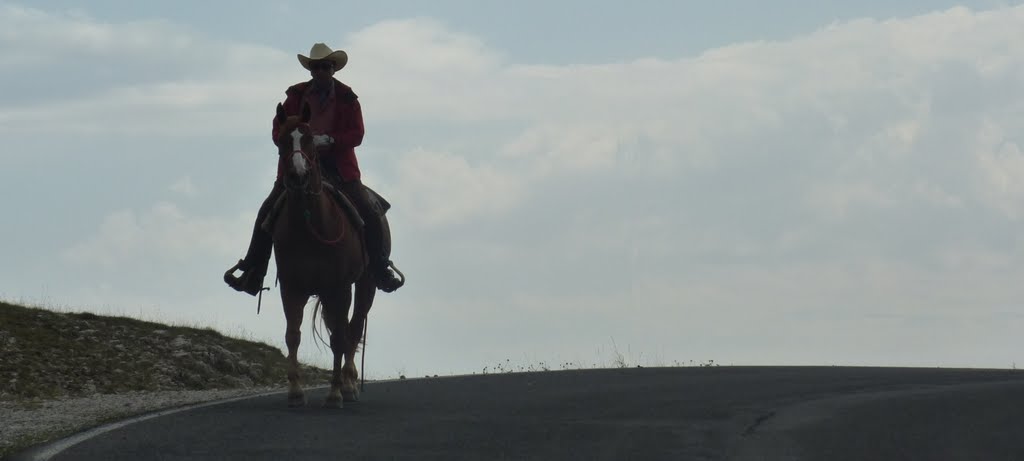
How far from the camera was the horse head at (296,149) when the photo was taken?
39.7 feet

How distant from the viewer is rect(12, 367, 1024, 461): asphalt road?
914cm

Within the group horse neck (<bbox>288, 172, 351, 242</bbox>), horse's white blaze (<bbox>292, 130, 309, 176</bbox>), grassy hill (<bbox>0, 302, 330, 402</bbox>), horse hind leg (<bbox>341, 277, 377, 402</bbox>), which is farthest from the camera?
grassy hill (<bbox>0, 302, 330, 402</bbox>)

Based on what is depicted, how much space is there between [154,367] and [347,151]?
1124cm

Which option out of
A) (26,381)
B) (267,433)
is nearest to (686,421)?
(267,433)

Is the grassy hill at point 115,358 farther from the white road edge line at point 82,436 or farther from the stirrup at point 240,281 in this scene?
the white road edge line at point 82,436

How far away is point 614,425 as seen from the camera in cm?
1081

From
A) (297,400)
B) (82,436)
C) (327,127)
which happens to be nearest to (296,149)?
(327,127)

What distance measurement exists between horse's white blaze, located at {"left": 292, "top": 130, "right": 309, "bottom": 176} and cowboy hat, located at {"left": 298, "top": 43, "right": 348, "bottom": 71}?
1.91 m

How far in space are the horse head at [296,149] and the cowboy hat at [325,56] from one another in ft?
5.52

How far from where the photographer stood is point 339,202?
1352cm

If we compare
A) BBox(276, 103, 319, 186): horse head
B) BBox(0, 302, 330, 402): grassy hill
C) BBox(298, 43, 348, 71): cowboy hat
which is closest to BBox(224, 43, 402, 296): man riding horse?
BBox(298, 43, 348, 71): cowboy hat

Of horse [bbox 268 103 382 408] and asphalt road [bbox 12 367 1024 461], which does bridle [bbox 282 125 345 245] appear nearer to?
horse [bbox 268 103 382 408]

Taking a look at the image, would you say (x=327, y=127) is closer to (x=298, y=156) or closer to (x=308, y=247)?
(x=308, y=247)

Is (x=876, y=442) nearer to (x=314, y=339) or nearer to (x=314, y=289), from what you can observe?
(x=314, y=289)
